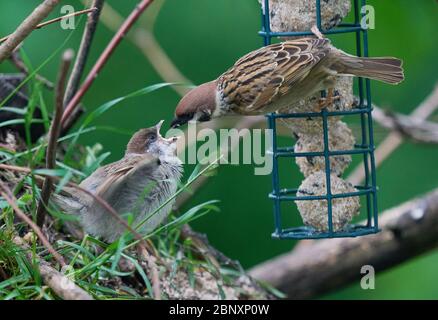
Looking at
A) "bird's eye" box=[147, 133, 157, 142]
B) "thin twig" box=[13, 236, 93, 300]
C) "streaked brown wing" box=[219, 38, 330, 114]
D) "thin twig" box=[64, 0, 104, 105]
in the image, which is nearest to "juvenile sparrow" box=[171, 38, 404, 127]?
"streaked brown wing" box=[219, 38, 330, 114]

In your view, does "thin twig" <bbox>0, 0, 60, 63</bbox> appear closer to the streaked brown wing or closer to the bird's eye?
the bird's eye

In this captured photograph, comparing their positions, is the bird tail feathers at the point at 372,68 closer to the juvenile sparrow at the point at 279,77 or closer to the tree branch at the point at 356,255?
the juvenile sparrow at the point at 279,77

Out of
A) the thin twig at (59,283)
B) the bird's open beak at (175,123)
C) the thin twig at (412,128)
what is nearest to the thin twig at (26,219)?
the thin twig at (59,283)

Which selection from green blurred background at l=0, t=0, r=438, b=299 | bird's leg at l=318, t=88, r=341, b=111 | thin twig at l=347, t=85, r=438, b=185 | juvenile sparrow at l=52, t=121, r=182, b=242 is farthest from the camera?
green blurred background at l=0, t=0, r=438, b=299

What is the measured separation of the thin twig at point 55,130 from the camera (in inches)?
94.5

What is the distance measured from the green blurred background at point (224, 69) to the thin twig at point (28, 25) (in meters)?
3.17

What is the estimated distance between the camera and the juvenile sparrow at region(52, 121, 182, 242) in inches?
147

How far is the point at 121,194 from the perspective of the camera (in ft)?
12.4

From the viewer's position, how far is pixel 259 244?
7395mm

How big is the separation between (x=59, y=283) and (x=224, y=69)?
4080mm

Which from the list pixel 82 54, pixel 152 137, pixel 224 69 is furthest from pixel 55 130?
pixel 224 69

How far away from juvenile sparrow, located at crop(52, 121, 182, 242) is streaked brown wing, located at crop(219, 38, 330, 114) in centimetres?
68
